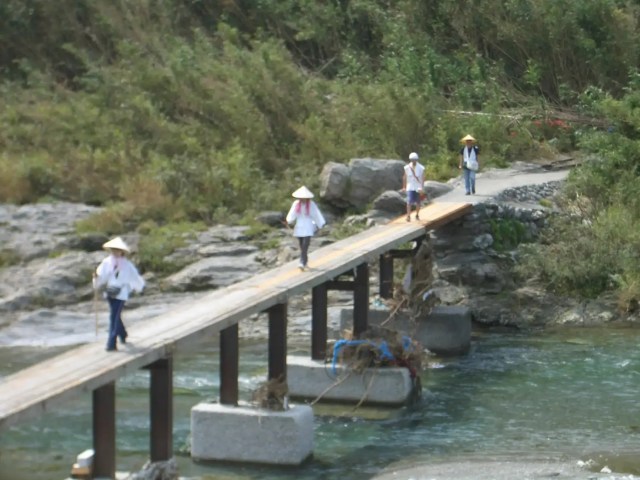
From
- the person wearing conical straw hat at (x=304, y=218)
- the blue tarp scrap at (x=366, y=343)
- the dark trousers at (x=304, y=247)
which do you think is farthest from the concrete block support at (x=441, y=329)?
the person wearing conical straw hat at (x=304, y=218)

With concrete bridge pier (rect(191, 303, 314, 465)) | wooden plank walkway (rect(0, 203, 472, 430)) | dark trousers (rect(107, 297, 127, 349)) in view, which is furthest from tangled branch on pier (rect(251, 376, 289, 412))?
dark trousers (rect(107, 297, 127, 349))

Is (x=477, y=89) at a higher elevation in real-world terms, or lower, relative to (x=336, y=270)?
higher

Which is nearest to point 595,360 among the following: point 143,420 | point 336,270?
point 336,270

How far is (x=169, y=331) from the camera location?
48.7ft

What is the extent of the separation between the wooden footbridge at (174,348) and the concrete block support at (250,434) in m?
0.30

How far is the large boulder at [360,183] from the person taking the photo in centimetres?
3100

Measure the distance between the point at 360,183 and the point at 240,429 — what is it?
1512cm

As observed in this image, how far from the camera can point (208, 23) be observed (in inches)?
1785

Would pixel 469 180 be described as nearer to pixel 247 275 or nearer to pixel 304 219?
pixel 247 275

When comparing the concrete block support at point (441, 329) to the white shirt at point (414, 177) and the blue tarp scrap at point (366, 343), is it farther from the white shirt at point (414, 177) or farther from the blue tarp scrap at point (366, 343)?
the blue tarp scrap at point (366, 343)

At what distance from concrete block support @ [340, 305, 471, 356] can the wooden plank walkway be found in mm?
2222

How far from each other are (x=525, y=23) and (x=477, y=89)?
11.3 feet

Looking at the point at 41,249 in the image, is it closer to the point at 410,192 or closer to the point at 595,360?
the point at 410,192

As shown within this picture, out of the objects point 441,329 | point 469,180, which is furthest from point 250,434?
point 469,180
